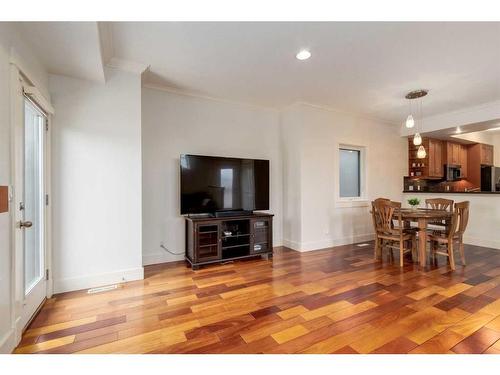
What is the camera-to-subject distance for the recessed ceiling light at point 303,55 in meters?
2.55

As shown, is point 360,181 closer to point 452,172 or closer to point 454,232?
point 454,232

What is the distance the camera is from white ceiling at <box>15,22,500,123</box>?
2176mm

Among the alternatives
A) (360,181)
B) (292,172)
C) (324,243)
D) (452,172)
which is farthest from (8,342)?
(452,172)

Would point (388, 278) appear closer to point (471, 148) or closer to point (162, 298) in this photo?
point (162, 298)

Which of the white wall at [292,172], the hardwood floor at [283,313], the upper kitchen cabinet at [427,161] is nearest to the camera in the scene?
the hardwood floor at [283,313]

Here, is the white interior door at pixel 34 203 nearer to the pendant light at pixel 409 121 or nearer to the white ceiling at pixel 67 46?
the white ceiling at pixel 67 46

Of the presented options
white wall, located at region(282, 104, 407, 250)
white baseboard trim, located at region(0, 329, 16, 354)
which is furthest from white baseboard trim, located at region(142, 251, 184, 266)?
white wall, located at region(282, 104, 407, 250)

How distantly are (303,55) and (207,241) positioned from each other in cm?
259

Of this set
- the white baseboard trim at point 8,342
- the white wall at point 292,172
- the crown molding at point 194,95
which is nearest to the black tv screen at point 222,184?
the white wall at point 292,172

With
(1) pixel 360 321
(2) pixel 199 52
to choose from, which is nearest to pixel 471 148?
(1) pixel 360 321

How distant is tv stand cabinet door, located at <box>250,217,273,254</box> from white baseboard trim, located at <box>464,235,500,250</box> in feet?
13.1

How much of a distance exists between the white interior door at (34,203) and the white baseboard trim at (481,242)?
6579 mm

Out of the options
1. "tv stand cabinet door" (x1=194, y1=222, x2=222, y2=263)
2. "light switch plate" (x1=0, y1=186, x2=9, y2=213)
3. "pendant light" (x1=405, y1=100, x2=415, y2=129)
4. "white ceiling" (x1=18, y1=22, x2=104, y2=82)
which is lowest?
"tv stand cabinet door" (x1=194, y1=222, x2=222, y2=263)

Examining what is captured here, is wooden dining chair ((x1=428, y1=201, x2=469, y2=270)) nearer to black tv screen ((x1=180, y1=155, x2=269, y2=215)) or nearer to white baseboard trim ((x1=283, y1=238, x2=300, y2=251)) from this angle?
white baseboard trim ((x1=283, y1=238, x2=300, y2=251))
